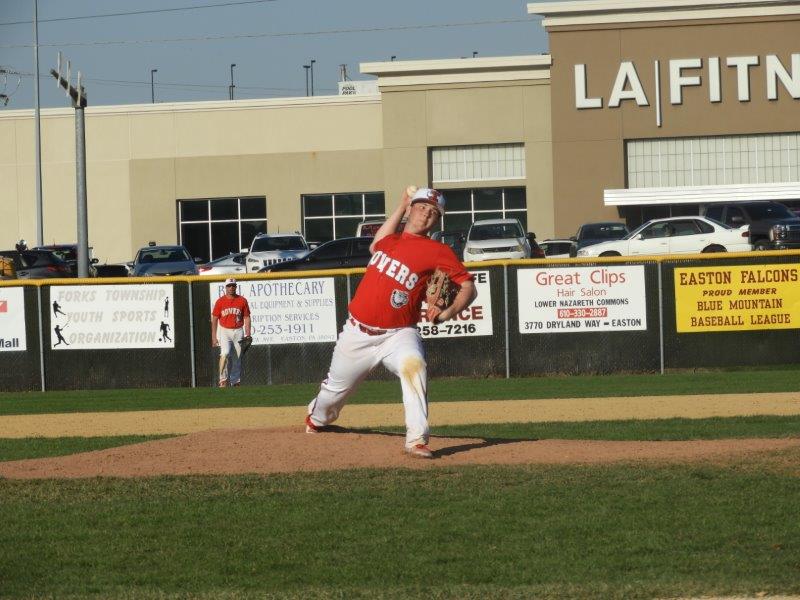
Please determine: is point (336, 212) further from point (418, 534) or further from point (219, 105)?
point (418, 534)

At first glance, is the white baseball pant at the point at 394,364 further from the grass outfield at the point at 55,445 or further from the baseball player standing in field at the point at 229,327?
the baseball player standing in field at the point at 229,327

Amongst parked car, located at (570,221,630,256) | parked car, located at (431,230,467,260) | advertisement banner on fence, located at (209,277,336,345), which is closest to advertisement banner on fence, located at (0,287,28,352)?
advertisement banner on fence, located at (209,277,336,345)

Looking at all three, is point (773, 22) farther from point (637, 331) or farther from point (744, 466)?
point (744, 466)

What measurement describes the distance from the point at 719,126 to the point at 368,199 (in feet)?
46.2

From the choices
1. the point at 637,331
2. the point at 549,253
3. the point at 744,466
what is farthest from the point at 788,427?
the point at 549,253

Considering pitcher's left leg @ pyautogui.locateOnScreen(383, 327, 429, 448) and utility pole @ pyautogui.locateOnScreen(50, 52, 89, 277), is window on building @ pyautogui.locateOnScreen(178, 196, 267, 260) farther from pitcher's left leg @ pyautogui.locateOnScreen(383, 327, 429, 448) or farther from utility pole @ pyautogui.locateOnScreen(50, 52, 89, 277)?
pitcher's left leg @ pyautogui.locateOnScreen(383, 327, 429, 448)

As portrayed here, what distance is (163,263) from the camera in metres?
37.2

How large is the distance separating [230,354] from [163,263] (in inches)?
646

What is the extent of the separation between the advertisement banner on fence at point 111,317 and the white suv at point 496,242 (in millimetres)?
12702

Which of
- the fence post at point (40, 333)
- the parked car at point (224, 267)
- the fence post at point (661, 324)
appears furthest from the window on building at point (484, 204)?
A: the fence post at point (40, 333)

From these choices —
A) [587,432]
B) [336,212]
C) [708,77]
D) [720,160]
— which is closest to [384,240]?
[587,432]

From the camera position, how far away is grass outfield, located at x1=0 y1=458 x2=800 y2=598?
6461mm

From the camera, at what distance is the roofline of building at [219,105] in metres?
51.2

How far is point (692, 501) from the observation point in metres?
8.33
